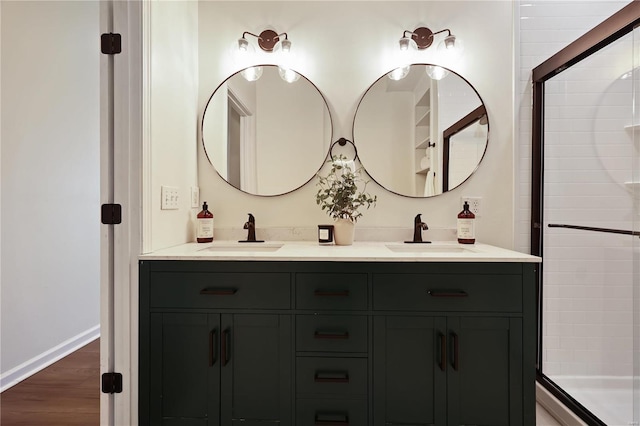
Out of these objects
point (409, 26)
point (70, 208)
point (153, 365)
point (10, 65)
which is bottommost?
point (153, 365)

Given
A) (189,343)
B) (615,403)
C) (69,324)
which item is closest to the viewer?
(189,343)

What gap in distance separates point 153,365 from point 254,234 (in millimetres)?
877

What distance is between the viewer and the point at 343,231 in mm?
2039

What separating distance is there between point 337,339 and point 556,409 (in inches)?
52.3

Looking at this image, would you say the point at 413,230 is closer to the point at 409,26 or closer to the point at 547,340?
the point at 547,340

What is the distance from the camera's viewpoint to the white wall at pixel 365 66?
→ 2.26 m

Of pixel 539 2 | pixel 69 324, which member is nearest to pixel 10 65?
pixel 69 324

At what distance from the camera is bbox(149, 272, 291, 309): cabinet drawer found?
1.61 metres

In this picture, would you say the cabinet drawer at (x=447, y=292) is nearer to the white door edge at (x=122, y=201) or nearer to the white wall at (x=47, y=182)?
the white door edge at (x=122, y=201)

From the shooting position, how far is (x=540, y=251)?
2.19 m

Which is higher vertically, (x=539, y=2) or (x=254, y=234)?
(x=539, y=2)

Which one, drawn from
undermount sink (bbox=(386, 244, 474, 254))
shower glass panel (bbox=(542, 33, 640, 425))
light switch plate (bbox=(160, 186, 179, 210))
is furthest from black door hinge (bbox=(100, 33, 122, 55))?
shower glass panel (bbox=(542, 33, 640, 425))

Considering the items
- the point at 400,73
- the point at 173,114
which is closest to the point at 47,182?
the point at 173,114

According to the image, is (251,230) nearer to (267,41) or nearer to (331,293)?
(331,293)
